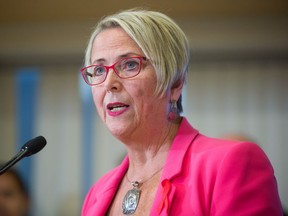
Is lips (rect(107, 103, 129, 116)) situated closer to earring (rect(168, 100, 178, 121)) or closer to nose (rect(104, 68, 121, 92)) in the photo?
nose (rect(104, 68, 121, 92))

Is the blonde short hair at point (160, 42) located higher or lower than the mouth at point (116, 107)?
higher

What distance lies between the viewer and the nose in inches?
56.2

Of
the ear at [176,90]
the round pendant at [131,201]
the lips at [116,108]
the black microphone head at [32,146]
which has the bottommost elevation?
the round pendant at [131,201]

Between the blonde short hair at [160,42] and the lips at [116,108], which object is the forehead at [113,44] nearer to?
the blonde short hair at [160,42]

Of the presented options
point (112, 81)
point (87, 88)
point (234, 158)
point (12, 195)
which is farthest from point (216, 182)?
point (87, 88)

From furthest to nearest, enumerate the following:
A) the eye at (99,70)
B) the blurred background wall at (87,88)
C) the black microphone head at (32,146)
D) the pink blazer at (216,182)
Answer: the blurred background wall at (87,88), the eye at (99,70), the black microphone head at (32,146), the pink blazer at (216,182)

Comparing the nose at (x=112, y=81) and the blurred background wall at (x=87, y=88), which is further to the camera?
the blurred background wall at (x=87, y=88)

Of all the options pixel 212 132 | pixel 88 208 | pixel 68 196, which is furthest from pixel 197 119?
pixel 88 208

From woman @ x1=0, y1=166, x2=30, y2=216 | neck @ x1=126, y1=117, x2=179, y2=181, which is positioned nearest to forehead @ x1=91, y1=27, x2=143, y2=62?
neck @ x1=126, y1=117, x2=179, y2=181

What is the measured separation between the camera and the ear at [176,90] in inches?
58.6

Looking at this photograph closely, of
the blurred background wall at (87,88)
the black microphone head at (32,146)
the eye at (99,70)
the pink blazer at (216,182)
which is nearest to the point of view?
the pink blazer at (216,182)

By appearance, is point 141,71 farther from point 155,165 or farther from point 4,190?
point 4,190

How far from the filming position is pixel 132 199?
56.9 inches

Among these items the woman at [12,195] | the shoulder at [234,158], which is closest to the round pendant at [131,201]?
the shoulder at [234,158]
